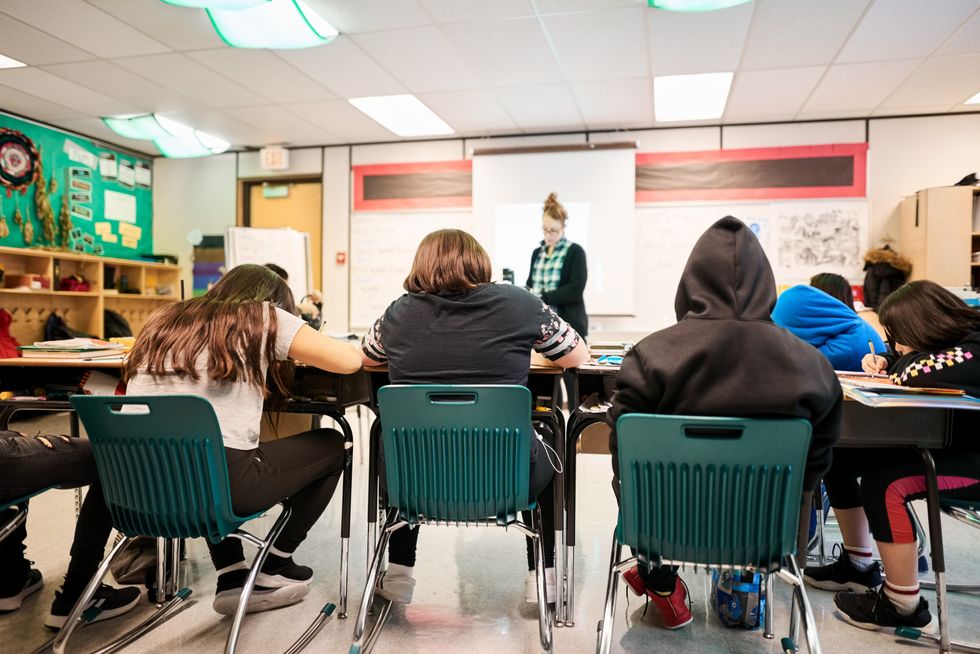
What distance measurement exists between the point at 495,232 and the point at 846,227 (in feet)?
9.91

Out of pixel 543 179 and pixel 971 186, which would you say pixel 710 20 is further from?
pixel 971 186

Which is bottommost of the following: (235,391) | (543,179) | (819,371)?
(235,391)

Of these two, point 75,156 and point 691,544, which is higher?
point 75,156

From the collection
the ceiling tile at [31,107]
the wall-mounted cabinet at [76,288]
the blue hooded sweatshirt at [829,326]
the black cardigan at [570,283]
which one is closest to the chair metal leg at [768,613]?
the blue hooded sweatshirt at [829,326]

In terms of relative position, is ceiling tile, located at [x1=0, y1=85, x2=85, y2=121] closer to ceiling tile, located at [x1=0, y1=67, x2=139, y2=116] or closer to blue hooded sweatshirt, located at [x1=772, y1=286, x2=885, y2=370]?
ceiling tile, located at [x1=0, y1=67, x2=139, y2=116]

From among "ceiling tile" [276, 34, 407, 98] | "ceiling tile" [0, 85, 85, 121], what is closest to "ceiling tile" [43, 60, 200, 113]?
"ceiling tile" [0, 85, 85, 121]

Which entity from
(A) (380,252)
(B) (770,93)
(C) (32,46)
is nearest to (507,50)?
(B) (770,93)

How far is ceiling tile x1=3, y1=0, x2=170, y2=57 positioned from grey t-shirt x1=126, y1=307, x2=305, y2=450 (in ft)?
9.56

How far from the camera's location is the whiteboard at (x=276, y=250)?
5199 millimetres

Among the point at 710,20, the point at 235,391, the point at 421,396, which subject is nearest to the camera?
the point at 421,396

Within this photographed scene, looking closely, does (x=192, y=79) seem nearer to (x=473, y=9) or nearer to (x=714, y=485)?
(x=473, y=9)

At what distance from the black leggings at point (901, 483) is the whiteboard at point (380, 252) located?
15.5 ft

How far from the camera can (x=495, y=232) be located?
5.85 m

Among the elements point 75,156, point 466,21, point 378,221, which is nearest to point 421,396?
point 466,21
